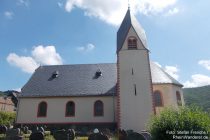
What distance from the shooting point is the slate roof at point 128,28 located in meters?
28.5

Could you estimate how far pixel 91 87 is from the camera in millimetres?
30281

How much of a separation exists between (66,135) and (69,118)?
11824 mm

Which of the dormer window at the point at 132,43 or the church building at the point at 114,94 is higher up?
the dormer window at the point at 132,43

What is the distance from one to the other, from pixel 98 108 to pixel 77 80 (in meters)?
5.56

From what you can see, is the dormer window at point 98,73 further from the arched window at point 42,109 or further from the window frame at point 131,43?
the arched window at point 42,109

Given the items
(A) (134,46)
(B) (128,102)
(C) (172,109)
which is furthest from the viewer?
(A) (134,46)

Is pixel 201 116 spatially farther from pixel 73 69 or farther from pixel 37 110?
pixel 73 69

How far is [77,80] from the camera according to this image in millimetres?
32125

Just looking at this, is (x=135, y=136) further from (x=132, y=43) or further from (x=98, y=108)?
(x=132, y=43)

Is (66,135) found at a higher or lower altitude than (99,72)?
lower

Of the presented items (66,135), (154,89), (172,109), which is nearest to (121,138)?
(66,135)

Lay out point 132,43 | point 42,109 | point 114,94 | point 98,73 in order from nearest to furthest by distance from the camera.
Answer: point 132,43
point 114,94
point 42,109
point 98,73

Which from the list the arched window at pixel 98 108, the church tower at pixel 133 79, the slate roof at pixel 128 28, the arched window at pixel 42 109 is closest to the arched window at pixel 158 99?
the church tower at pixel 133 79

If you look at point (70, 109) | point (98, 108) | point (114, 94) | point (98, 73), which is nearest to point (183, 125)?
point (114, 94)
